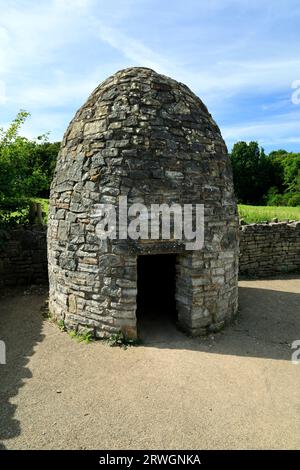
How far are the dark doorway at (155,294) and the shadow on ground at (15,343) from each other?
193 centimetres

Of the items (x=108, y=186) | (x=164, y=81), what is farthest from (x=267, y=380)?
(x=164, y=81)

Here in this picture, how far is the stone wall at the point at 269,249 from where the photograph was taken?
10.2 metres

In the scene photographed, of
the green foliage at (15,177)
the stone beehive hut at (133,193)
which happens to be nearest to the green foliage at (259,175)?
the green foliage at (15,177)

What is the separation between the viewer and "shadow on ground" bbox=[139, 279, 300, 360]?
17.4 feet

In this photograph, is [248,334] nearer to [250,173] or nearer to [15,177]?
[15,177]

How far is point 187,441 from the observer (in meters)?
3.33

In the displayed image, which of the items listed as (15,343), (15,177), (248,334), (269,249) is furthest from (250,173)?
(15,343)

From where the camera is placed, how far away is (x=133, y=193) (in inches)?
203

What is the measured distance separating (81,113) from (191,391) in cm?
499

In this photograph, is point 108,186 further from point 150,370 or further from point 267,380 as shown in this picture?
point 267,380
